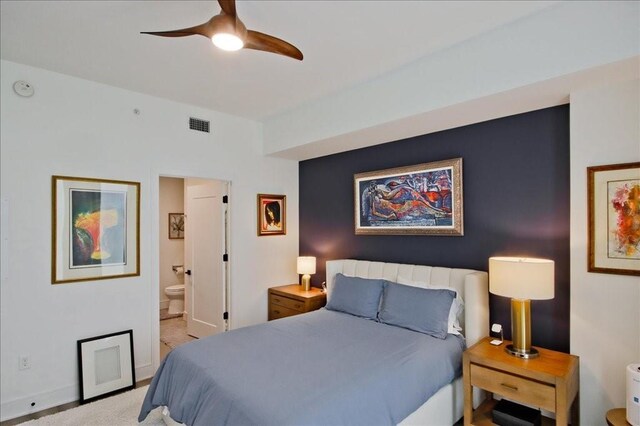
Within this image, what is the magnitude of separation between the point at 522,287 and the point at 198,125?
3.55 meters

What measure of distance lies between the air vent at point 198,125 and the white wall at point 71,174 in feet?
0.20

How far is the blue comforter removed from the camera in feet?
5.79

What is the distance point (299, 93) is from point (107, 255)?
2.46m

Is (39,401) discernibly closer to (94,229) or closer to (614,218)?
(94,229)

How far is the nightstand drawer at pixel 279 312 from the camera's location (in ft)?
13.7

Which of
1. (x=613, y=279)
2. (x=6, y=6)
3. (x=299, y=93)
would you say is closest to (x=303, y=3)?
(x=299, y=93)

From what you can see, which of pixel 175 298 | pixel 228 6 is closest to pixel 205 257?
pixel 175 298

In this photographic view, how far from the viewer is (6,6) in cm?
211

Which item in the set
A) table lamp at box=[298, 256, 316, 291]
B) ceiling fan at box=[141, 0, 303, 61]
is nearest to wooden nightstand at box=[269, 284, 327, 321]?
table lamp at box=[298, 256, 316, 291]

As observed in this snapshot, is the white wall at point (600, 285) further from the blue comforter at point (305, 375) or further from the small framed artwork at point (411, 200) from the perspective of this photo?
the small framed artwork at point (411, 200)

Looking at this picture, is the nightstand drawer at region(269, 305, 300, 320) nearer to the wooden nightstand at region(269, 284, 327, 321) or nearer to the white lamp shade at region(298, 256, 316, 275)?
the wooden nightstand at region(269, 284, 327, 321)

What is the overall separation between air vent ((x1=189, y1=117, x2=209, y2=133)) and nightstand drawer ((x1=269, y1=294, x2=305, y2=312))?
222 cm

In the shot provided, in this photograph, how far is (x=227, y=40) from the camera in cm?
191

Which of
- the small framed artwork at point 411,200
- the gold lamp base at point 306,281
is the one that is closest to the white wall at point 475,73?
the small framed artwork at point 411,200
